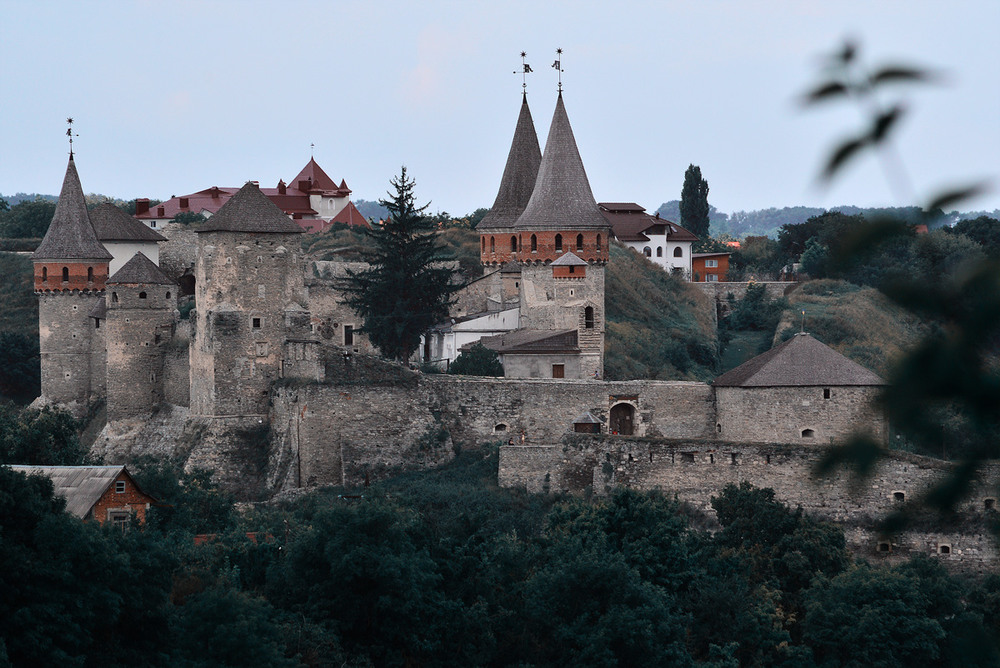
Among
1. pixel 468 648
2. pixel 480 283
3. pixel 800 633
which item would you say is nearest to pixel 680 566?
pixel 800 633

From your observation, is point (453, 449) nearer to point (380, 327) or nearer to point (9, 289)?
point (380, 327)

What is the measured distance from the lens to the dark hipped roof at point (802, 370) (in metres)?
34.2

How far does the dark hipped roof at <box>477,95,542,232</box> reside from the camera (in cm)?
4991

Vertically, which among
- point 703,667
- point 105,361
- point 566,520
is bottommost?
point 703,667

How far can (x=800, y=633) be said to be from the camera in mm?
29516

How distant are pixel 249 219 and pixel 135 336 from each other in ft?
23.9

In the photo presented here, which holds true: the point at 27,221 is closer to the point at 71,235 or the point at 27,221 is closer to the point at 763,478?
the point at 71,235

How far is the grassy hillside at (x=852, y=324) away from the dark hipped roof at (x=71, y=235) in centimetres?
2693

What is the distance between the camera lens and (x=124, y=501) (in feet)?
99.2

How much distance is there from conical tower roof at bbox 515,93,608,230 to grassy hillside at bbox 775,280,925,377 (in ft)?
45.9

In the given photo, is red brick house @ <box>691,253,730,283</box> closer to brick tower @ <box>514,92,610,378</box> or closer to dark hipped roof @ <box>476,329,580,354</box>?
brick tower @ <box>514,92,610,378</box>

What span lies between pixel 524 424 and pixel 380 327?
9696 mm

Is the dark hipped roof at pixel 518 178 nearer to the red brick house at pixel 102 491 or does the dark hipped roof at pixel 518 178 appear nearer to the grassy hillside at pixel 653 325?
the grassy hillside at pixel 653 325

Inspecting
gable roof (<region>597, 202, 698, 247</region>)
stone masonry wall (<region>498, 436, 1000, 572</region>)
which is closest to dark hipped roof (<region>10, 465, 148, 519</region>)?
stone masonry wall (<region>498, 436, 1000, 572</region>)
